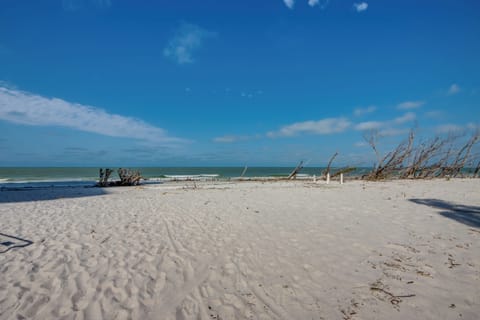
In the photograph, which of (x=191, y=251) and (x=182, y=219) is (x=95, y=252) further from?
(x=182, y=219)

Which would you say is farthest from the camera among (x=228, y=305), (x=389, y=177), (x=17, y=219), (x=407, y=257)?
(x=389, y=177)

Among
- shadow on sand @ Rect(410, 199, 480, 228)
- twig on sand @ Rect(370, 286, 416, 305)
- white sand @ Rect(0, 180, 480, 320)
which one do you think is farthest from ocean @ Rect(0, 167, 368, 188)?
twig on sand @ Rect(370, 286, 416, 305)

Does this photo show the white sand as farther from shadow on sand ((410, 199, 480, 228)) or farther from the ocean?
the ocean

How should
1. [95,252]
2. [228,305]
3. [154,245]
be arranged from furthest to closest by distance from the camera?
[154,245] < [95,252] < [228,305]

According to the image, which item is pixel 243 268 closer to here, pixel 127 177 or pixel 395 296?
pixel 395 296

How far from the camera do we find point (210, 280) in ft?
10.3

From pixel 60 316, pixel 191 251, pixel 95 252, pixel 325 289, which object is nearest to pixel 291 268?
pixel 325 289

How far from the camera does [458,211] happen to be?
6.70m

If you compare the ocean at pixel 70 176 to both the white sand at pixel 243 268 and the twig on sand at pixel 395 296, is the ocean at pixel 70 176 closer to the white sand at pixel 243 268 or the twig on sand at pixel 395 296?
the white sand at pixel 243 268

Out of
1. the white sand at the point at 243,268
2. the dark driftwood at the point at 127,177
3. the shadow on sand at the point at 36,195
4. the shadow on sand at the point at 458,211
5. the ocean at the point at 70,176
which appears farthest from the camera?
the ocean at the point at 70,176

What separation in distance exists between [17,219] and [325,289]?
8.09 metres

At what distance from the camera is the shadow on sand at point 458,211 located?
5710mm

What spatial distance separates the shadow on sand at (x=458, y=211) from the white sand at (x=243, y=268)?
0.27 feet

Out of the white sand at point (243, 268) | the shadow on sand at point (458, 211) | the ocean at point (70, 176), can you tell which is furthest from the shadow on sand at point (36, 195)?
the shadow on sand at point (458, 211)
